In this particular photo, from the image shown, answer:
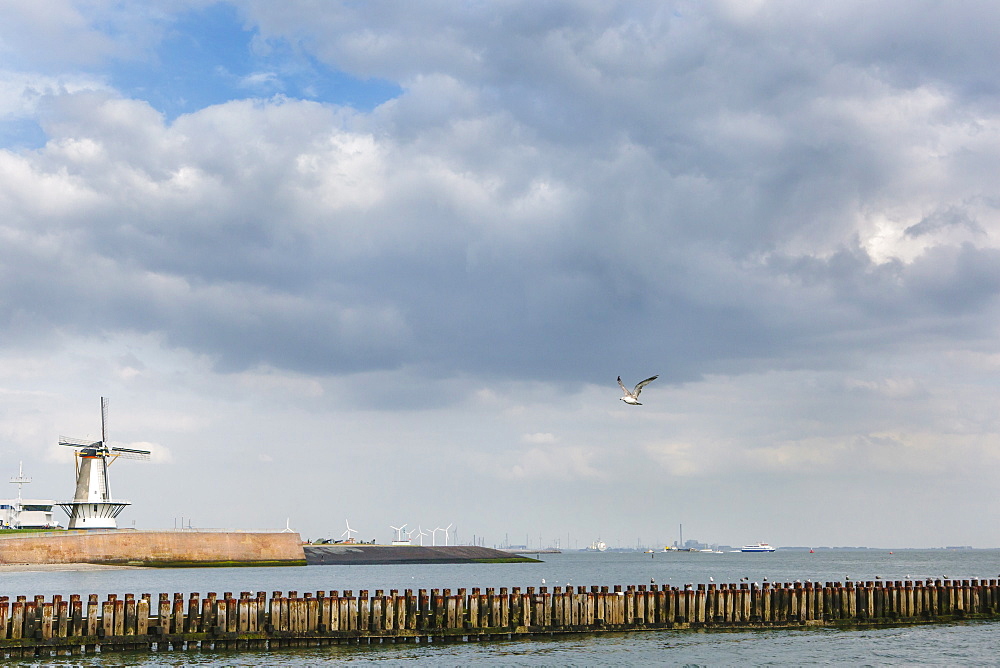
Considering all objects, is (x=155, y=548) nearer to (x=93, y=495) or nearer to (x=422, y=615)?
(x=93, y=495)

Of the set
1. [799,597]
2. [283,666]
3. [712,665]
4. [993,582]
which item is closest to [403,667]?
[283,666]

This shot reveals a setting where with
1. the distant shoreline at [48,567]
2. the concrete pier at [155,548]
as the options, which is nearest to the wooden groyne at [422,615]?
the distant shoreline at [48,567]

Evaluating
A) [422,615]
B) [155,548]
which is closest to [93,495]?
[155,548]

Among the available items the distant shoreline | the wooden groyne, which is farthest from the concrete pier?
the wooden groyne

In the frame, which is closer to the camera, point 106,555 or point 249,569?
point 106,555

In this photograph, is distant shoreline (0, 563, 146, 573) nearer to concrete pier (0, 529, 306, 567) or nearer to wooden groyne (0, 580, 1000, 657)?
concrete pier (0, 529, 306, 567)

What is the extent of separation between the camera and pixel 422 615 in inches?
1699

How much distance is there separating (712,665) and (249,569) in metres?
124

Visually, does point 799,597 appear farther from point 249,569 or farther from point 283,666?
point 249,569

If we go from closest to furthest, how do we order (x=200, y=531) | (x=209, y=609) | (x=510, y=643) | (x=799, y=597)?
(x=209, y=609) < (x=510, y=643) < (x=799, y=597) < (x=200, y=531)

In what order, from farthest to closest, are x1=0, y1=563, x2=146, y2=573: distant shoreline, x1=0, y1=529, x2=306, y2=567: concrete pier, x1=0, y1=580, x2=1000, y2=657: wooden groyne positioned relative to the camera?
x1=0, y1=529, x2=306, y2=567: concrete pier → x1=0, y1=563, x2=146, y2=573: distant shoreline → x1=0, y1=580, x2=1000, y2=657: wooden groyne

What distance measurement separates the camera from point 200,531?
15262 cm

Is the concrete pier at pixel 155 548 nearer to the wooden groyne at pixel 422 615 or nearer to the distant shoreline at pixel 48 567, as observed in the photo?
the distant shoreline at pixel 48 567

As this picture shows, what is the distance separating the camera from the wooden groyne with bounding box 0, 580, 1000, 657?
3888 centimetres
